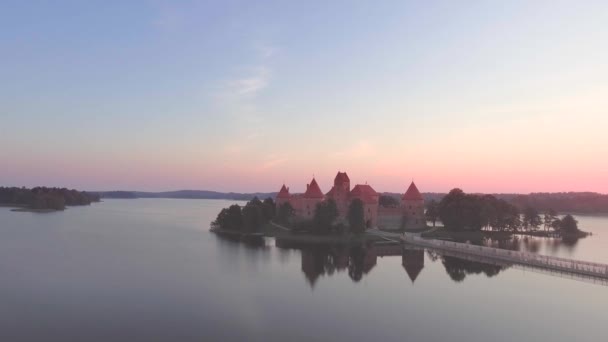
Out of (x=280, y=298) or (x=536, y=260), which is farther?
(x=536, y=260)

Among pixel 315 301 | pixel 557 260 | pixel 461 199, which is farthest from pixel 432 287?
pixel 461 199

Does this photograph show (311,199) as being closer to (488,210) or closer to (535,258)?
(488,210)

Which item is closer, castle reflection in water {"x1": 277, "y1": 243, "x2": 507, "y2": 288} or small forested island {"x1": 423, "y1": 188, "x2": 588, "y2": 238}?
castle reflection in water {"x1": 277, "y1": 243, "x2": 507, "y2": 288}

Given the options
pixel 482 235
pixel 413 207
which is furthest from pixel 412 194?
pixel 482 235

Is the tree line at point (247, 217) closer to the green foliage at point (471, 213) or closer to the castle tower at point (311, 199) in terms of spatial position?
the castle tower at point (311, 199)

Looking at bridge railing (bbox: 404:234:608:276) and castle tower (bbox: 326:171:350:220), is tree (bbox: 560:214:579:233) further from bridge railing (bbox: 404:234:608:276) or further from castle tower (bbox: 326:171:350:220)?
castle tower (bbox: 326:171:350:220)

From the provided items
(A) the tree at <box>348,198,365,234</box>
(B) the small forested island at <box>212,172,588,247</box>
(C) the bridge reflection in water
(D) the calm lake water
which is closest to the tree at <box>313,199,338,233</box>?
(B) the small forested island at <box>212,172,588,247</box>

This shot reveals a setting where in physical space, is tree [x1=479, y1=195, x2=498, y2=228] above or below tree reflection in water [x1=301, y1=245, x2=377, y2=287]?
above
